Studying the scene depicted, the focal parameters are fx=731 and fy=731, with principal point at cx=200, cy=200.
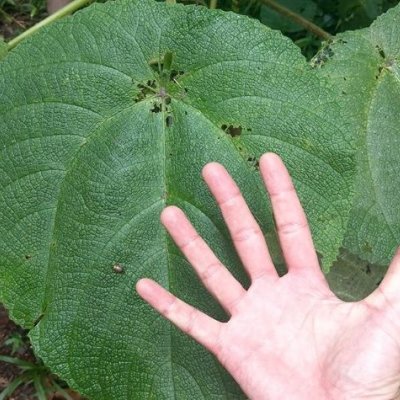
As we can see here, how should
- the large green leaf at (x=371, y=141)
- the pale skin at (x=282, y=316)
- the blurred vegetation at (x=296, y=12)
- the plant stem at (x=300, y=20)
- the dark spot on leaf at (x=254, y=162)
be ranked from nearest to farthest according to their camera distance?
1. the pale skin at (x=282, y=316)
2. the dark spot on leaf at (x=254, y=162)
3. the large green leaf at (x=371, y=141)
4. the plant stem at (x=300, y=20)
5. the blurred vegetation at (x=296, y=12)

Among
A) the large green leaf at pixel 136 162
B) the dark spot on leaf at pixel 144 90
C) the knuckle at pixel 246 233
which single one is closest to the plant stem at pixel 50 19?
the large green leaf at pixel 136 162

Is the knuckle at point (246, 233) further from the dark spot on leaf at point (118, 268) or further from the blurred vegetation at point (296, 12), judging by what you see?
the blurred vegetation at point (296, 12)

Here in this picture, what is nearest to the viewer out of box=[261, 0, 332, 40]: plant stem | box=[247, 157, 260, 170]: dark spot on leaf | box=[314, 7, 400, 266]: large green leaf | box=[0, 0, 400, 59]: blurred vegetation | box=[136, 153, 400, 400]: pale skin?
box=[136, 153, 400, 400]: pale skin

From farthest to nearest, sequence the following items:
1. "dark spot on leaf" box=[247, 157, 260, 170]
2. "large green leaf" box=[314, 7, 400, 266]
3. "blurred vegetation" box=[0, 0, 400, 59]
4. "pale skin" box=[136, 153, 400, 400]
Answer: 1. "blurred vegetation" box=[0, 0, 400, 59]
2. "large green leaf" box=[314, 7, 400, 266]
3. "dark spot on leaf" box=[247, 157, 260, 170]
4. "pale skin" box=[136, 153, 400, 400]

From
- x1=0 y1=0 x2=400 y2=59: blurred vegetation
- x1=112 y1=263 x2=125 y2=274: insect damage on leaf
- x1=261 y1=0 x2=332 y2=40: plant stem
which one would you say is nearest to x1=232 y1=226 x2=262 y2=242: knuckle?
x1=112 y1=263 x2=125 y2=274: insect damage on leaf

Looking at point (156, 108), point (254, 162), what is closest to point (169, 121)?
point (156, 108)

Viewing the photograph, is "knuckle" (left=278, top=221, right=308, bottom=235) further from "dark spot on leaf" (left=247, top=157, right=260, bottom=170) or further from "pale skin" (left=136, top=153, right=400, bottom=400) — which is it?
"dark spot on leaf" (left=247, top=157, right=260, bottom=170)

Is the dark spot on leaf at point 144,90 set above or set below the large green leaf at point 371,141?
above
